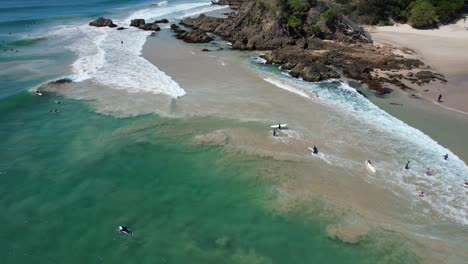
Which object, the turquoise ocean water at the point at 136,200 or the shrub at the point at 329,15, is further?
the shrub at the point at 329,15

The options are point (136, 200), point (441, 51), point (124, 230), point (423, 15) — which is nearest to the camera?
point (124, 230)

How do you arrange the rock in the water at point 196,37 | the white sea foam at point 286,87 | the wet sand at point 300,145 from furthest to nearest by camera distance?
the rock in the water at point 196,37
the white sea foam at point 286,87
the wet sand at point 300,145

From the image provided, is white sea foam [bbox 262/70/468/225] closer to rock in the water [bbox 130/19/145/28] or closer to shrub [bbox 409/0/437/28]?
shrub [bbox 409/0/437/28]

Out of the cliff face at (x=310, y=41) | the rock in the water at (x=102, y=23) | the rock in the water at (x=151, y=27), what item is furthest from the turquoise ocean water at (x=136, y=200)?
the rock in the water at (x=102, y=23)

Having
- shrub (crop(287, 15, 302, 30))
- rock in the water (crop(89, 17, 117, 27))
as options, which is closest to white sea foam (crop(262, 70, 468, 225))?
shrub (crop(287, 15, 302, 30))

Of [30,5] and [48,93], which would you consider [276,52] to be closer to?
[48,93]

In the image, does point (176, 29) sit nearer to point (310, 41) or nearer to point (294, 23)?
point (294, 23)

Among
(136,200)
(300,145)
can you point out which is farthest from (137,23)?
(136,200)

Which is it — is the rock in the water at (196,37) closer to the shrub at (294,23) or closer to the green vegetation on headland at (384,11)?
the shrub at (294,23)
